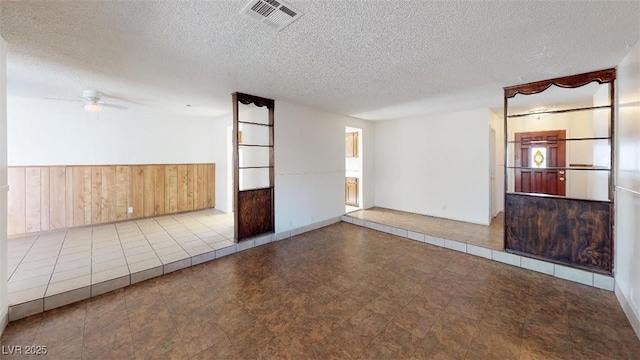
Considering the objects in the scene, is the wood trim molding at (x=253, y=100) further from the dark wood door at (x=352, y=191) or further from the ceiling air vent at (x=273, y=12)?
the dark wood door at (x=352, y=191)

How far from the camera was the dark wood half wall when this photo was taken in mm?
2812

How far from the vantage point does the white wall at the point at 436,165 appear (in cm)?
484

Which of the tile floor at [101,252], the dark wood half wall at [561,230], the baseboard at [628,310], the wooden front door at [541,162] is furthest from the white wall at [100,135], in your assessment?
the wooden front door at [541,162]

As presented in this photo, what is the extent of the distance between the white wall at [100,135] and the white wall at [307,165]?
2.93 meters

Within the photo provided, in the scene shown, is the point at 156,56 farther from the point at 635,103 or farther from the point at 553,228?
the point at 553,228

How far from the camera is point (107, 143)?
4984 millimetres

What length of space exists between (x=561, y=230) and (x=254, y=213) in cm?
425

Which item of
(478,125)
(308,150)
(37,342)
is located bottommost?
(37,342)

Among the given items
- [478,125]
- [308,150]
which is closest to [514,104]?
[478,125]

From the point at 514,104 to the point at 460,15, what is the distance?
3.37 meters

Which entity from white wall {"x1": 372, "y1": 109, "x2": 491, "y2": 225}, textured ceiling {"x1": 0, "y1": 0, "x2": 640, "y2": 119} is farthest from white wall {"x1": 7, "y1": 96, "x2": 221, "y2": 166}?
white wall {"x1": 372, "y1": 109, "x2": 491, "y2": 225}

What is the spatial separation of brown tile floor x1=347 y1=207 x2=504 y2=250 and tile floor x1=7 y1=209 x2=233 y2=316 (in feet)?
10.1

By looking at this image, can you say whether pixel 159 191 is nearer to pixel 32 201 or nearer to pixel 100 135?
pixel 100 135

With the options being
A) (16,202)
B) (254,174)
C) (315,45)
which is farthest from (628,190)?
(16,202)
